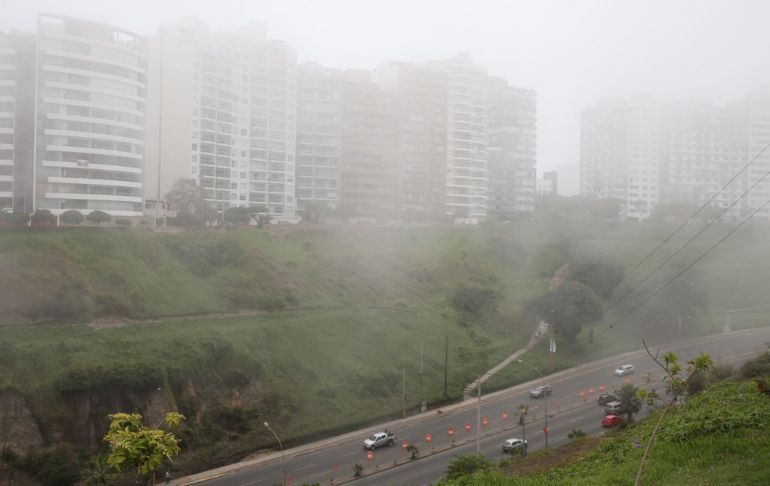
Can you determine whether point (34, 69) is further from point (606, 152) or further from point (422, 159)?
point (606, 152)

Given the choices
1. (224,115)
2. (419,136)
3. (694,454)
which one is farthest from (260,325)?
(419,136)

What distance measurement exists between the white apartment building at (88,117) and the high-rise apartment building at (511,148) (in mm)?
15707

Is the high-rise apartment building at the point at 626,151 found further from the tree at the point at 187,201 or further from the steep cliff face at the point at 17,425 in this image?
the steep cliff face at the point at 17,425

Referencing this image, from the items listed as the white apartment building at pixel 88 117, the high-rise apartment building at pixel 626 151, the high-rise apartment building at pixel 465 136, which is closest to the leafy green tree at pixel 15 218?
the white apartment building at pixel 88 117

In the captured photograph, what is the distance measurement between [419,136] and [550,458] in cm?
1386

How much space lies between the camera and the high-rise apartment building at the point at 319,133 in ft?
58.5

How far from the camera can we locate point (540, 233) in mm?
21625

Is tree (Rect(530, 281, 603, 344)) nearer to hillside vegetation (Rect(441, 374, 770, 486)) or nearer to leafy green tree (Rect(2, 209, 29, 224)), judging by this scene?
hillside vegetation (Rect(441, 374, 770, 486))

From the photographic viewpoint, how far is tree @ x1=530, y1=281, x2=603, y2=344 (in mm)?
13836

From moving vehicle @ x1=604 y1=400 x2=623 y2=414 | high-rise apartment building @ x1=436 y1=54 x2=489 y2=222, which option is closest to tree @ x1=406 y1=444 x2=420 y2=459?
moving vehicle @ x1=604 y1=400 x2=623 y2=414

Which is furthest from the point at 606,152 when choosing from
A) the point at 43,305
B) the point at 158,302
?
the point at 43,305

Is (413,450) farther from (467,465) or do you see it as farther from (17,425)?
(17,425)

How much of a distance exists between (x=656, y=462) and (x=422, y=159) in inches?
634

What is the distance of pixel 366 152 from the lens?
17.8 m
